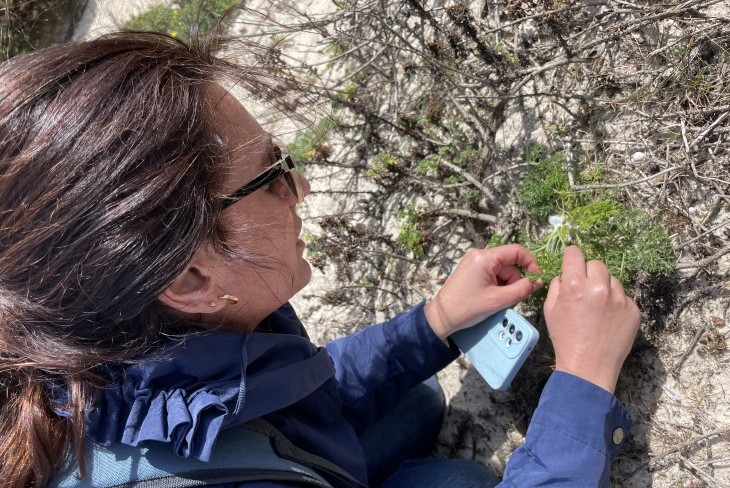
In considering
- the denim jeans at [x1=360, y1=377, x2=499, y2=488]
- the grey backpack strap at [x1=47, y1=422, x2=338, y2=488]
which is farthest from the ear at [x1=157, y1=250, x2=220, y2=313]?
the denim jeans at [x1=360, y1=377, x2=499, y2=488]

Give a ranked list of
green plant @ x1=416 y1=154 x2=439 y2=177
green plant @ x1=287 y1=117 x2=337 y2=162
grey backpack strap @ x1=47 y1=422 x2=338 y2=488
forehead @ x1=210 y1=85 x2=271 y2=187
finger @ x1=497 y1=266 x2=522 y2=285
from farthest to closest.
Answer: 1. green plant @ x1=287 y1=117 x2=337 y2=162
2. green plant @ x1=416 y1=154 x2=439 y2=177
3. finger @ x1=497 y1=266 x2=522 y2=285
4. forehead @ x1=210 y1=85 x2=271 y2=187
5. grey backpack strap @ x1=47 y1=422 x2=338 y2=488

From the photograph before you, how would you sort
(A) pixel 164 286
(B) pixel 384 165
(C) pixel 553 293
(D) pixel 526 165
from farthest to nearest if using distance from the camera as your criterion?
(B) pixel 384 165 < (D) pixel 526 165 < (C) pixel 553 293 < (A) pixel 164 286

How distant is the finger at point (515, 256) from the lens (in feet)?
7.00

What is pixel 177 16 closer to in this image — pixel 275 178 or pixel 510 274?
pixel 275 178

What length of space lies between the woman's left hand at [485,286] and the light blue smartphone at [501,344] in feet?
0.14

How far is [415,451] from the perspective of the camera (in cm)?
261

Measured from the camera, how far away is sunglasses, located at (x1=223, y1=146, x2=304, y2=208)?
1636mm

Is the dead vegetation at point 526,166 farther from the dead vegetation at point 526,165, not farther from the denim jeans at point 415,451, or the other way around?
the denim jeans at point 415,451

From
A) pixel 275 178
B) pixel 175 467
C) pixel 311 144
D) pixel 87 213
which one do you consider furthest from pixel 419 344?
pixel 311 144

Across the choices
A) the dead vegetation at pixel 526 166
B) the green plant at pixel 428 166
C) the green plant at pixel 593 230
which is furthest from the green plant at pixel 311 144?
the green plant at pixel 593 230

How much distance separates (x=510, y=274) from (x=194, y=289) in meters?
1.13

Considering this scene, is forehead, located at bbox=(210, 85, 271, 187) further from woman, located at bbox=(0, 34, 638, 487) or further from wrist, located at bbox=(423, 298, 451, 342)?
wrist, located at bbox=(423, 298, 451, 342)

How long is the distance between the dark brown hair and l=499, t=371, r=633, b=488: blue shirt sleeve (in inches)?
42.5

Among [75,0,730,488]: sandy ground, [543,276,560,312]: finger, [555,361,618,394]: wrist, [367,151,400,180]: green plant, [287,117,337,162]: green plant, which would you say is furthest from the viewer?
[287,117,337,162]: green plant
